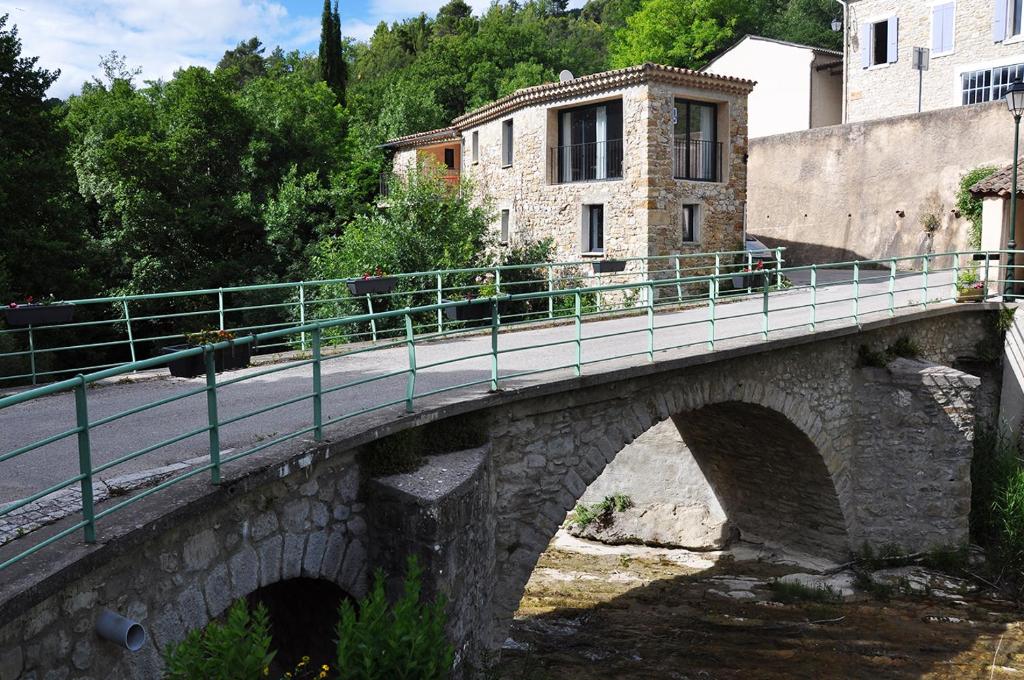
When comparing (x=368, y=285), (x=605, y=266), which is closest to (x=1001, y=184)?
(x=605, y=266)

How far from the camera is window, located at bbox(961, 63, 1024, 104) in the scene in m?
26.0

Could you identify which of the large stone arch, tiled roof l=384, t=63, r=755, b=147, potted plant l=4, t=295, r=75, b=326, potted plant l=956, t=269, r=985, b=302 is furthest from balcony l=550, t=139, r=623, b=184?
potted plant l=4, t=295, r=75, b=326

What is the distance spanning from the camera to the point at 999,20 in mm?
26141

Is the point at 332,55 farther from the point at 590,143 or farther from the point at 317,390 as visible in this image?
the point at 317,390

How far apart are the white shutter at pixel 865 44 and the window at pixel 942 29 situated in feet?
7.17

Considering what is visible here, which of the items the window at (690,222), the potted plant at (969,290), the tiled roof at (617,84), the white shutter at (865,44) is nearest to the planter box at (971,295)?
the potted plant at (969,290)

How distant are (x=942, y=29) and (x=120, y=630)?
1158 inches

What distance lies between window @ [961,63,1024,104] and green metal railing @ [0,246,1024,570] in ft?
27.4

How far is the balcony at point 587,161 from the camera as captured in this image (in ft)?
74.1

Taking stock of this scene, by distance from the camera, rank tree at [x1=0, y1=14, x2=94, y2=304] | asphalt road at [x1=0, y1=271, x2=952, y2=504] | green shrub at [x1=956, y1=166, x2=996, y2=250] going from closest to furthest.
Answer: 1. asphalt road at [x1=0, y1=271, x2=952, y2=504]
2. tree at [x1=0, y1=14, x2=94, y2=304]
3. green shrub at [x1=956, y1=166, x2=996, y2=250]

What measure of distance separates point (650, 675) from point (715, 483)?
544 centimetres

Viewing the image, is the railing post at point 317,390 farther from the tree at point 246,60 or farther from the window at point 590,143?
the tree at point 246,60

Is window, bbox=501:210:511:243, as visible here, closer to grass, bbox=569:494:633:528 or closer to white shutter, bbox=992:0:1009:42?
grass, bbox=569:494:633:528

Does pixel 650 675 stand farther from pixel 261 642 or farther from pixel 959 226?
pixel 959 226
